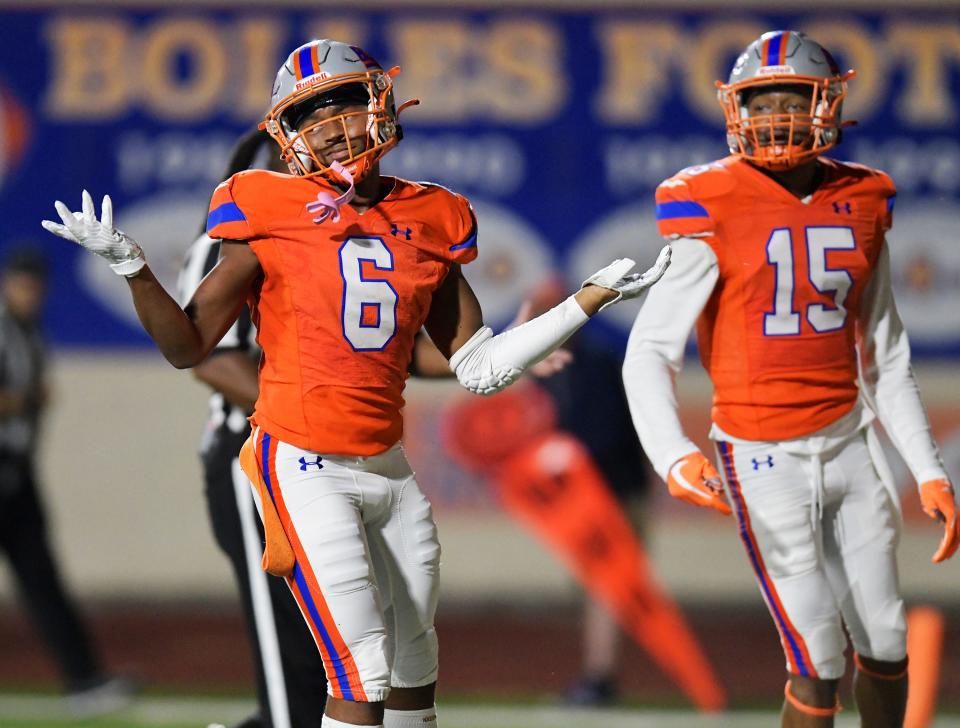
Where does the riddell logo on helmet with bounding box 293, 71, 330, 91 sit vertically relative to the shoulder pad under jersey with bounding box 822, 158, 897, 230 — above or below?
A: above

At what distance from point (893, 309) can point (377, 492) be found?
1379mm

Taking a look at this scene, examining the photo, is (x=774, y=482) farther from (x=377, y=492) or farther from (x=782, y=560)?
(x=377, y=492)

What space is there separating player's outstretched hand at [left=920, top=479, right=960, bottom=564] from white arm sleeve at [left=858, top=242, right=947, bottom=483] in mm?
39

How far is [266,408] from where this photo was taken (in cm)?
295

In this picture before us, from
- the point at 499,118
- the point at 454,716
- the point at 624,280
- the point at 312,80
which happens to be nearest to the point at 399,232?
the point at 312,80

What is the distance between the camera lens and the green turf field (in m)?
5.33

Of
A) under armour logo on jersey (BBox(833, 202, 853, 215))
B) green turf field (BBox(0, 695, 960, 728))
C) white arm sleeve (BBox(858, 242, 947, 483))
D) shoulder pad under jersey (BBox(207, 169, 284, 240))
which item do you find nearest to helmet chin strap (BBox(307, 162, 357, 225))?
shoulder pad under jersey (BBox(207, 169, 284, 240))

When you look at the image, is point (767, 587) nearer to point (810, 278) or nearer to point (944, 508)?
point (944, 508)

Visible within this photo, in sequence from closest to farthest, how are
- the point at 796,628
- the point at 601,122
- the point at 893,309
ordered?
the point at 796,628
the point at 893,309
the point at 601,122

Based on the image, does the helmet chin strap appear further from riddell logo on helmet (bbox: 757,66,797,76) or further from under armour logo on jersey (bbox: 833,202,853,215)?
under armour logo on jersey (bbox: 833,202,853,215)

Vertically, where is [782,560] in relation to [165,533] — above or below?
above

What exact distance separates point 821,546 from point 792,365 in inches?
16.5

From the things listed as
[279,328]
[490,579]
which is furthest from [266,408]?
[490,579]

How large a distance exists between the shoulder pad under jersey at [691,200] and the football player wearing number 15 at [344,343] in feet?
1.28
